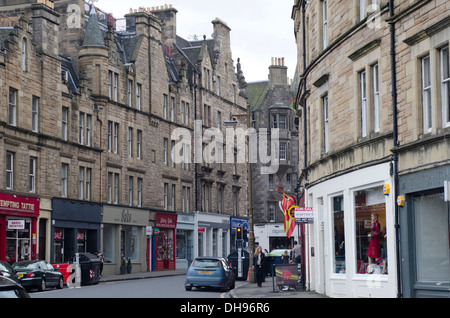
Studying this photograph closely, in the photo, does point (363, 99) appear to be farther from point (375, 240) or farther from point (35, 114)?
point (35, 114)

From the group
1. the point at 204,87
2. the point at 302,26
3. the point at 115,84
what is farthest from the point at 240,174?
the point at 302,26

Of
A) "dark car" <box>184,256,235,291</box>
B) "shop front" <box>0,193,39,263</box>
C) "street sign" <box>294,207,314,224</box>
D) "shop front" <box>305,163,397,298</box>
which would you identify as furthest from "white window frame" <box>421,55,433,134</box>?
"shop front" <box>0,193,39,263</box>

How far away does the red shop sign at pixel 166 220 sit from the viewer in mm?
57531

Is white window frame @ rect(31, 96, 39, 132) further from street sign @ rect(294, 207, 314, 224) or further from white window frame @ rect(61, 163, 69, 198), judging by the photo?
street sign @ rect(294, 207, 314, 224)

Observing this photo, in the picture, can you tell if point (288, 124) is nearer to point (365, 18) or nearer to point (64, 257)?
point (64, 257)

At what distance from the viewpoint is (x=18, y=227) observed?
38.8 meters

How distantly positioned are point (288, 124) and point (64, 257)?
45.5m

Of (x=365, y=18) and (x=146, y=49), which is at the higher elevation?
(x=146, y=49)

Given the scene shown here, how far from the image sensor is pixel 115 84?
52.2m

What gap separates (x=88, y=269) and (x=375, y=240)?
19.5 meters

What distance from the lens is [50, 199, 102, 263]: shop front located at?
146 feet

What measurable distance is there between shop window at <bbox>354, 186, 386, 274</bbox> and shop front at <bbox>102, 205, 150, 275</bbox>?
2948cm

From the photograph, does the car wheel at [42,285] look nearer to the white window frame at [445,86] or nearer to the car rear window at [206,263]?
the car rear window at [206,263]

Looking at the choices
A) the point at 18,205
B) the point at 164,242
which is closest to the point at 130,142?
the point at 164,242
